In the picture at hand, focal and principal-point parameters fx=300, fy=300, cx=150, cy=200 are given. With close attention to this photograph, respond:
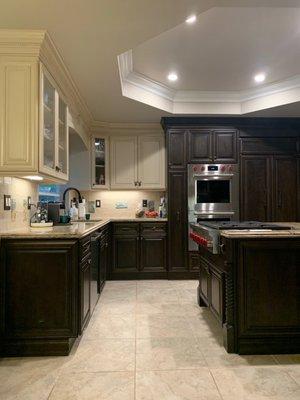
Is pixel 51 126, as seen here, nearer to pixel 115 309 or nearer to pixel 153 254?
pixel 115 309

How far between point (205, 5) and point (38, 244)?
207cm

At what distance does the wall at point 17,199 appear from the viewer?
2514mm

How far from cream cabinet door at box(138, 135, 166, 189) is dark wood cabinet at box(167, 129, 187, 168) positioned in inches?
12.4

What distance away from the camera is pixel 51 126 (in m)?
2.67

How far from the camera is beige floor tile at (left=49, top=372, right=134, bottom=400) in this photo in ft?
5.92

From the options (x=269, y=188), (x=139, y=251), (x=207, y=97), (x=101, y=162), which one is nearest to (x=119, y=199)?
(x=101, y=162)

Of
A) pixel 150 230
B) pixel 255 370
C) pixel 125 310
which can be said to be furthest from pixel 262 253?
pixel 150 230

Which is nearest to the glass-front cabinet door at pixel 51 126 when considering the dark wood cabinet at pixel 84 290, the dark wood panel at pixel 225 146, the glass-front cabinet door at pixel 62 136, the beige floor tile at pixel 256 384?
the glass-front cabinet door at pixel 62 136

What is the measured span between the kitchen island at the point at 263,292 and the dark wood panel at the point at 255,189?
2343 mm

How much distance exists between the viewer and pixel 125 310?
3283 mm

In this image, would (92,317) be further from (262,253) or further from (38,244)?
(262,253)

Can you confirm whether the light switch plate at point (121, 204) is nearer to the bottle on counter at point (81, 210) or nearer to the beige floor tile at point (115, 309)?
the bottle on counter at point (81, 210)

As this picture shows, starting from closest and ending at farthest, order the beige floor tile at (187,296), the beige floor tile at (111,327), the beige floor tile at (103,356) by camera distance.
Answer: the beige floor tile at (103,356) → the beige floor tile at (111,327) → the beige floor tile at (187,296)

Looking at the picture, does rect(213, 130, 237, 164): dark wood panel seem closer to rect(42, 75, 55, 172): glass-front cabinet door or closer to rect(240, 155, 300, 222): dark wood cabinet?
rect(240, 155, 300, 222): dark wood cabinet
